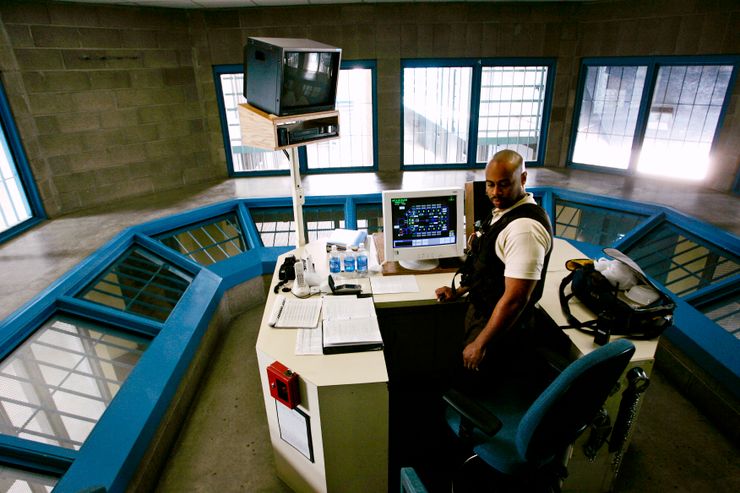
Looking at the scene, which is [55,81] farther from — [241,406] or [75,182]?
[241,406]

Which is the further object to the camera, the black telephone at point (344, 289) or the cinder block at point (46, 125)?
the cinder block at point (46, 125)

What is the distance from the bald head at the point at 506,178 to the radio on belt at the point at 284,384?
123 cm

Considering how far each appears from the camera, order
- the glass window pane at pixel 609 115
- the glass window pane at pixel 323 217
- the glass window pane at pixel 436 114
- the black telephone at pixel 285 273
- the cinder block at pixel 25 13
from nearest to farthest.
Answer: the black telephone at pixel 285 273, the cinder block at pixel 25 13, the glass window pane at pixel 323 217, the glass window pane at pixel 609 115, the glass window pane at pixel 436 114

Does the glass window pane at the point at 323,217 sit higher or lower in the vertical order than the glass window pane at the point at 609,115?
lower

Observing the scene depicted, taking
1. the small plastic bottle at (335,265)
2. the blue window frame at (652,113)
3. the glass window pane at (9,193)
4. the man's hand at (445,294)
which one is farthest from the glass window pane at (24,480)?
the blue window frame at (652,113)

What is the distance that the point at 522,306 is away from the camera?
5.90ft

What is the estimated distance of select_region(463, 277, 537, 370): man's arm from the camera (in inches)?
69.7

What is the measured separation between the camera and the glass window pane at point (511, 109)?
532 centimetres

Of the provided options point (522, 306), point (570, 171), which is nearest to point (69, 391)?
point (522, 306)

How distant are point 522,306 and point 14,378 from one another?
252 centimetres

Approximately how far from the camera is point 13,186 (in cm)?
384

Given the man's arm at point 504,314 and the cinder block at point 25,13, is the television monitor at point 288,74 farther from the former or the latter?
the cinder block at point 25,13

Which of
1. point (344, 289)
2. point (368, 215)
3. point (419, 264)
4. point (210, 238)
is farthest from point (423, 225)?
point (210, 238)

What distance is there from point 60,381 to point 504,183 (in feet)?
8.30
